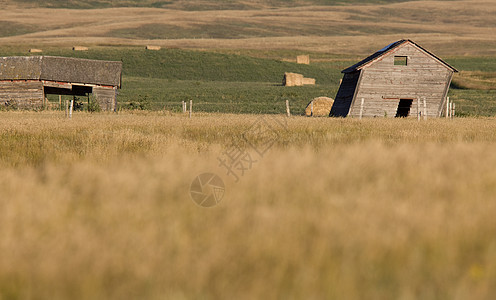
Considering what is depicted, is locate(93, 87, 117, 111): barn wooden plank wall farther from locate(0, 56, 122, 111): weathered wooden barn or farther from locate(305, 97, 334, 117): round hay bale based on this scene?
locate(305, 97, 334, 117): round hay bale

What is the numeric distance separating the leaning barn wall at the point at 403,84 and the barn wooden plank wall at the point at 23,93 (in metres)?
22.5

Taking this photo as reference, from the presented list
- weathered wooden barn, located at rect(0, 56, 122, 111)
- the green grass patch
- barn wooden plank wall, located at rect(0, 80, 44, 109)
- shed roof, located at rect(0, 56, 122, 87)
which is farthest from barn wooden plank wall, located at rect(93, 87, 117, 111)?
the green grass patch

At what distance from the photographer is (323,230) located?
4.89 meters

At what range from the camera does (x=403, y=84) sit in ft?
118

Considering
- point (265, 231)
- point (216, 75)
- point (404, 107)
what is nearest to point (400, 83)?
point (404, 107)

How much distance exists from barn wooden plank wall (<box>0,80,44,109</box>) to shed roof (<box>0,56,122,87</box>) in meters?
0.48

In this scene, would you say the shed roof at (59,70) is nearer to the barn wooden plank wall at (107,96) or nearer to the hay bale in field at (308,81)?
the barn wooden plank wall at (107,96)

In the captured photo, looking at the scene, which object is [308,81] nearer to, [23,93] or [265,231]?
[23,93]

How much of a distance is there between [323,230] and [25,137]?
1312 cm

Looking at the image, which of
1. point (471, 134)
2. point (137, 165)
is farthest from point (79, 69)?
point (137, 165)

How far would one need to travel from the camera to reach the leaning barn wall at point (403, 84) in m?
35.8

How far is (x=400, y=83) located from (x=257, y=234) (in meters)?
32.8

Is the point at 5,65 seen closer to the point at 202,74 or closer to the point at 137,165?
the point at 137,165

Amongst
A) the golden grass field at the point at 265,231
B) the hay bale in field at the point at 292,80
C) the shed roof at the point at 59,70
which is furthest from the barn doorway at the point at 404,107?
the hay bale in field at the point at 292,80
